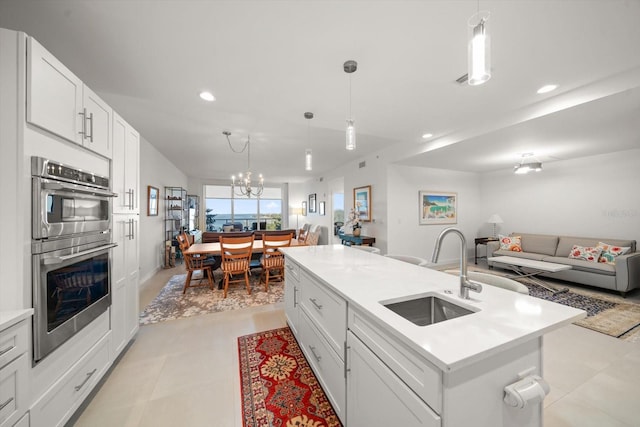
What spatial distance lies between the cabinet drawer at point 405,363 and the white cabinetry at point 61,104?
1884 mm

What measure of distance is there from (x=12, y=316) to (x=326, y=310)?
1.47m

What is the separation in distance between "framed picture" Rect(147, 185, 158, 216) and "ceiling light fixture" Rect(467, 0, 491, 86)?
5204 millimetres

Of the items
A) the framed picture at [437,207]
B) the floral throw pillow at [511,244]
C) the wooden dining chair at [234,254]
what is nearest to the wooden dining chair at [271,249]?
the wooden dining chair at [234,254]

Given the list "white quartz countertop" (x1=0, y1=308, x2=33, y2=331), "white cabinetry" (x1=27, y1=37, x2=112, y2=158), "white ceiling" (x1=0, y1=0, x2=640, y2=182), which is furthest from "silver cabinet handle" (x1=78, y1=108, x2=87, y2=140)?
"white quartz countertop" (x1=0, y1=308, x2=33, y2=331)

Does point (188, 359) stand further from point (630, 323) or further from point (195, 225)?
point (195, 225)

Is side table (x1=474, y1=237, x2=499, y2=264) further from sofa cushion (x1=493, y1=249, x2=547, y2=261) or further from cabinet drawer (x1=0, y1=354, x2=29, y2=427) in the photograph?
cabinet drawer (x1=0, y1=354, x2=29, y2=427)

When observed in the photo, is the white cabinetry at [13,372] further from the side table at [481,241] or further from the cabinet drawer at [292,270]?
the side table at [481,241]

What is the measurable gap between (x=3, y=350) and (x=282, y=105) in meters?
2.69

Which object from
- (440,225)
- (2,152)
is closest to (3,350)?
(2,152)

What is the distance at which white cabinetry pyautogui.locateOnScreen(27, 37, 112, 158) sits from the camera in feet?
3.70

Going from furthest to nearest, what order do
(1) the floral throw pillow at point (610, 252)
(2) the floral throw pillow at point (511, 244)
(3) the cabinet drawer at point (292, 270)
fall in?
1. (2) the floral throw pillow at point (511, 244)
2. (1) the floral throw pillow at point (610, 252)
3. (3) the cabinet drawer at point (292, 270)

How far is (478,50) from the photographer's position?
3.34 ft

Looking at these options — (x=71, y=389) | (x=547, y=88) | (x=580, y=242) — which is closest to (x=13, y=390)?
(x=71, y=389)

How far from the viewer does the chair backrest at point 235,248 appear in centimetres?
340
